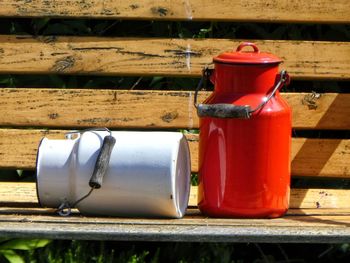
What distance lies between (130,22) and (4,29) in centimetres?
44

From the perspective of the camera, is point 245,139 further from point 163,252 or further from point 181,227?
point 163,252

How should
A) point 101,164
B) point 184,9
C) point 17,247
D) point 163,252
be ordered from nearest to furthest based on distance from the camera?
point 101,164
point 184,9
point 17,247
point 163,252

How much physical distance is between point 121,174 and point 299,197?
0.75 m

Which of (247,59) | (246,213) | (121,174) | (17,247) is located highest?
(247,59)

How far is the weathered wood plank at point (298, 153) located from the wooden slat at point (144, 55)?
0.66 feet

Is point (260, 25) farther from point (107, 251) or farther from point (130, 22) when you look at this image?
point (107, 251)

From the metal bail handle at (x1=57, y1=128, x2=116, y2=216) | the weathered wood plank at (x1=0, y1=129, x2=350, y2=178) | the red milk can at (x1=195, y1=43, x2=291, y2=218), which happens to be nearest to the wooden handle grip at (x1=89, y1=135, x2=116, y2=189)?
the metal bail handle at (x1=57, y1=128, x2=116, y2=216)

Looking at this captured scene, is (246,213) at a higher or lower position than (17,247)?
higher

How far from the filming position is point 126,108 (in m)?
3.37

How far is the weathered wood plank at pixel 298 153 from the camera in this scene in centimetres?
338

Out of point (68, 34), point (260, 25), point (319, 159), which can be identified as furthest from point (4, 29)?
point (319, 159)

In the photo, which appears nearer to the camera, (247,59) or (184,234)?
(184,234)

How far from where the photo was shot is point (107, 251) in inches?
156

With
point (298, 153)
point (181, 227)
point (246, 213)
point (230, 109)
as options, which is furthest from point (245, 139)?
point (298, 153)
